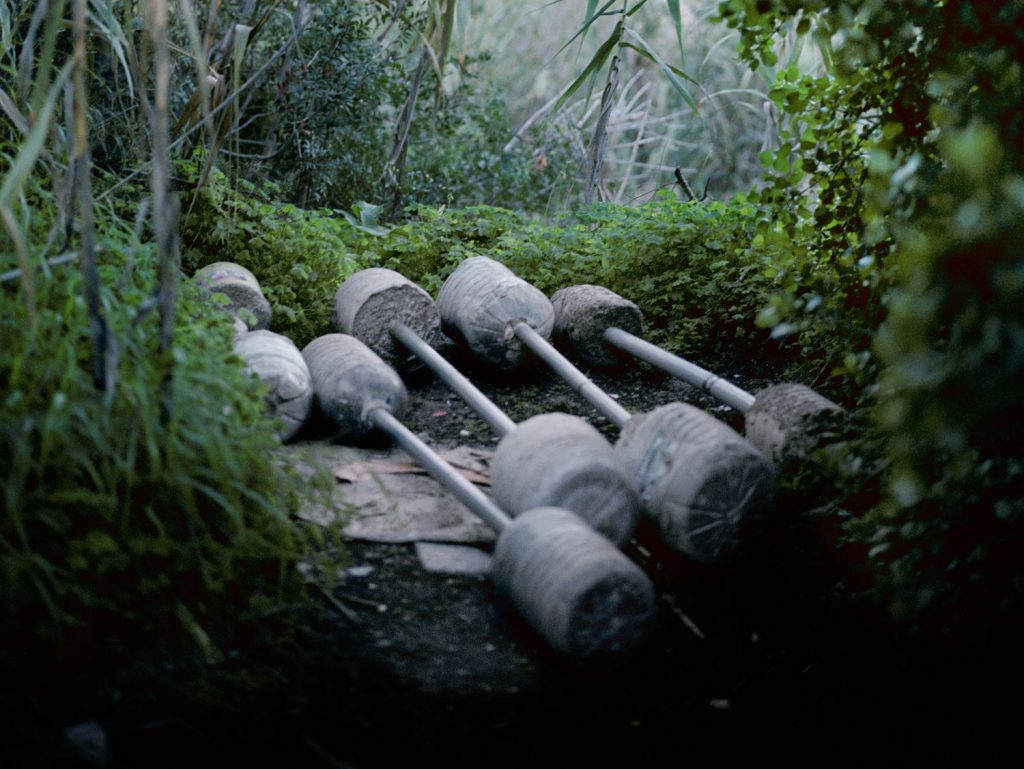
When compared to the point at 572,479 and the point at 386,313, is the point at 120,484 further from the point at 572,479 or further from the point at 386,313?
the point at 386,313

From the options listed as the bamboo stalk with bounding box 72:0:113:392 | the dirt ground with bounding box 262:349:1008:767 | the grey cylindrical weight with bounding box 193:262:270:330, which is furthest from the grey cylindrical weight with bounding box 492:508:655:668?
the grey cylindrical weight with bounding box 193:262:270:330

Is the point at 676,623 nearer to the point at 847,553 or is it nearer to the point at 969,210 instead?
the point at 847,553

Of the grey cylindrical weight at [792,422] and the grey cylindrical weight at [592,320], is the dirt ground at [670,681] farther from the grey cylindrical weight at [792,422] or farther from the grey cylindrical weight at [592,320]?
the grey cylindrical weight at [592,320]

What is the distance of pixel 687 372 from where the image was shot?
12.0 ft

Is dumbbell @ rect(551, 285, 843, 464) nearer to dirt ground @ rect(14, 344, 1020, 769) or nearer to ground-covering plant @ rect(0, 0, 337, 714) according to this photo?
dirt ground @ rect(14, 344, 1020, 769)

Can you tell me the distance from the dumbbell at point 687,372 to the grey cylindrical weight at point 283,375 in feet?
4.18

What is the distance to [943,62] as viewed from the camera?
273 centimetres

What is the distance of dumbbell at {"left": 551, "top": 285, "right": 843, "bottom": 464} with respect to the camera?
3.07 meters

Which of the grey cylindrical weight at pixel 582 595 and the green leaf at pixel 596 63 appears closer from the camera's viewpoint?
the grey cylindrical weight at pixel 582 595

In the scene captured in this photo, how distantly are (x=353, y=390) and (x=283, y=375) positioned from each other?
9.6 inches

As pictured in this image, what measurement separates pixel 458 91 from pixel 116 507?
5155 millimetres

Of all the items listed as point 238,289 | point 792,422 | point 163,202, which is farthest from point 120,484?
point 792,422

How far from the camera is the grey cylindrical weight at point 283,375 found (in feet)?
10.8

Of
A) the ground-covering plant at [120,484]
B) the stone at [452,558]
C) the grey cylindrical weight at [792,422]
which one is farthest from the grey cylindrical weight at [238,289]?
the grey cylindrical weight at [792,422]
